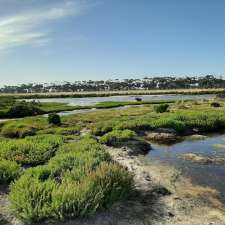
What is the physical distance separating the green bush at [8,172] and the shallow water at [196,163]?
834 centimetres

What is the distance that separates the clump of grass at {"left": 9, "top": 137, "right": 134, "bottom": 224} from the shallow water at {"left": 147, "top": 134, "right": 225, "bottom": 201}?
4.88m

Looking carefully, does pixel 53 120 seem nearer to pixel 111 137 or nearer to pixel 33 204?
pixel 111 137

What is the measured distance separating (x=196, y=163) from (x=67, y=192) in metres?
12.1

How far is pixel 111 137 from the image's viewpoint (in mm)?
31422

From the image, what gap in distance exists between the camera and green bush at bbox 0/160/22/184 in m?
17.4

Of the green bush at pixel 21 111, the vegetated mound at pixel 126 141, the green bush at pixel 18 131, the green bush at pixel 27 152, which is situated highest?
the green bush at pixel 27 152

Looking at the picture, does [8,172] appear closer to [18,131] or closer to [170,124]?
[18,131]

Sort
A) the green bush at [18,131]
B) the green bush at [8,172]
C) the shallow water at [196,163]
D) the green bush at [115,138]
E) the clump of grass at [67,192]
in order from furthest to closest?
1. the green bush at [18,131]
2. the green bush at [115,138]
3. the shallow water at [196,163]
4. the green bush at [8,172]
5. the clump of grass at [67,192]

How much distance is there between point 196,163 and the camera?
77.3ft

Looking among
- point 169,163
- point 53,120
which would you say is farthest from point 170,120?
point 169,163

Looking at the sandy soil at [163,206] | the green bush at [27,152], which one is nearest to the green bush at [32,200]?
the sandy soil at [163,206]

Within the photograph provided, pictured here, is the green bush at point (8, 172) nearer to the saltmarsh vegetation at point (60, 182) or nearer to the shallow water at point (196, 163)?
the saltmarsh vegetation at point (60, 182)

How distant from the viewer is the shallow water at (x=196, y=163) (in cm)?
1952

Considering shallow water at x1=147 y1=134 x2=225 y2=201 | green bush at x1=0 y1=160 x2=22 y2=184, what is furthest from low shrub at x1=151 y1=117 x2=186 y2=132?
green bush at x1=0 y1=160 x2=22 y2=184
